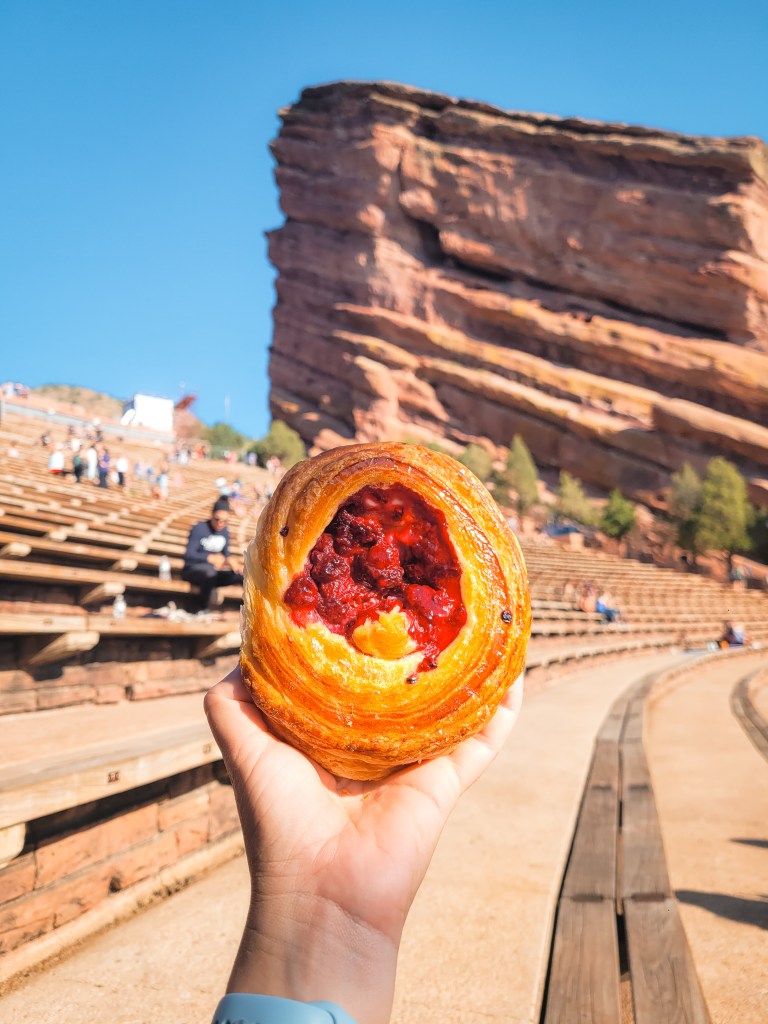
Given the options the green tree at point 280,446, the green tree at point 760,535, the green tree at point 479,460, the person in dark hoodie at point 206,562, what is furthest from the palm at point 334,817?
the green tree at point 280,446

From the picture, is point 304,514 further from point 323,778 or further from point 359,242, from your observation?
point 359,242

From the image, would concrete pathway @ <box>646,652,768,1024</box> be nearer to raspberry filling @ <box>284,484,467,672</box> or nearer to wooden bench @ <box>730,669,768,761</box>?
wooden bench @ <box>730,669,768,761</box>

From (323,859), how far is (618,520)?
43.4 meters

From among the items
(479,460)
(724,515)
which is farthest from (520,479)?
(724,515)

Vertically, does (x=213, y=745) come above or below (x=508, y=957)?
above

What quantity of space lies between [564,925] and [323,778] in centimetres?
155

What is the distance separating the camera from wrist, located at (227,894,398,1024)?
107cm

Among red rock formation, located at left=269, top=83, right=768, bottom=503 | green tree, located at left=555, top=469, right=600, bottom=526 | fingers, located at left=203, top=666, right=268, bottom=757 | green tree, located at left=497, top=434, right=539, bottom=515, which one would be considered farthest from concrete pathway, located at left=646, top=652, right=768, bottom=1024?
red rock formation, located at left=269, top=83, right=768, bottom=503

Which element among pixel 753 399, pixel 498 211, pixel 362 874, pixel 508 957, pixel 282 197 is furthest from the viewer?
pixel 282 197

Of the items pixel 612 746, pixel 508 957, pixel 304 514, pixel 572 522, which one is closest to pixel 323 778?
pixel 304 514

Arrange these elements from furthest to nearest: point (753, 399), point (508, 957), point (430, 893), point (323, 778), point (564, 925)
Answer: point (753, 399), point (430, 893), point (564, 925), point (508, 957), point (323, 778)

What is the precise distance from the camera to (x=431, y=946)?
2311mm

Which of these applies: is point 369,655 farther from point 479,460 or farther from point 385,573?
point 479,460

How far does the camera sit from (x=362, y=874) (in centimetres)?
117
